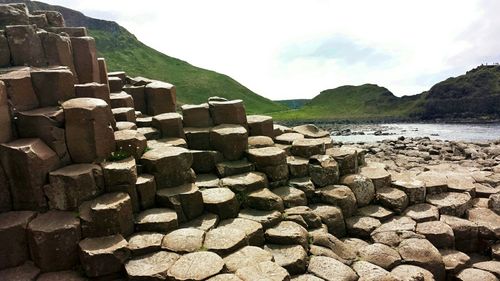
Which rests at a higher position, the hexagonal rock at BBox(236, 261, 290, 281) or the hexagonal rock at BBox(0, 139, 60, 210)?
the hexagonal rock at BBox(0, 139, 60, 210)

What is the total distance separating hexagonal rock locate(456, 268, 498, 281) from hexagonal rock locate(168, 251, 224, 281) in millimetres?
6182

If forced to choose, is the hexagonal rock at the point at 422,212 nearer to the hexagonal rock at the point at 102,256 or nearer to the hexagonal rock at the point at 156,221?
the hexagonal rock at the point at 156,221

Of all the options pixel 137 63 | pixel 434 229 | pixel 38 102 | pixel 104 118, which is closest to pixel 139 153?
pixel 104 118

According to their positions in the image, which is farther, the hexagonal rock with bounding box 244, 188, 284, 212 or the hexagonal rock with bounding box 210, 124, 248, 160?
the hexagonal rock with bounding box 210, 124, 248, 160

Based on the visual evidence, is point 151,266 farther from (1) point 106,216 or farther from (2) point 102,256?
(1) point 106,216

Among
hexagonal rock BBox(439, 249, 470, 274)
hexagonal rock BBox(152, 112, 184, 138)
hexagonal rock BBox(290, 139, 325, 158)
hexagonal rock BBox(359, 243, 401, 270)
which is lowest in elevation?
hexagonal rock BBox(439, 249, 470, 274)

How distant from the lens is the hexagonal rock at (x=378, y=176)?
12344 millimetres

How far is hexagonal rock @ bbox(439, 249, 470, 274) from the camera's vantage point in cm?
976

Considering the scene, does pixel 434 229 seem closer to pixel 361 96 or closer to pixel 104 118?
pixel 104 118

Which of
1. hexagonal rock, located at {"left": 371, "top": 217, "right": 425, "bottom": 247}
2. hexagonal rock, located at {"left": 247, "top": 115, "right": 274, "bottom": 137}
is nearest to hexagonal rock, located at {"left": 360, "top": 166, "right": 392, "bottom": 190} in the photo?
hexagonal rock, located at {"left": 371, "top": 217, "right": 425, "bottom": 247}

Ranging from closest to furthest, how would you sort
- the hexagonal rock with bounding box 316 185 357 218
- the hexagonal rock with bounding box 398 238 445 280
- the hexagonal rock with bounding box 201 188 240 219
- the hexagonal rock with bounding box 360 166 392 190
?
the hexagonal rock with bounding box 398 238 445 280 → the hexagonal rock with bounding box 201 188 240 219 → the hexagonal rock with bounding box 316 185 357 218 → the hexagonal rock with bounding box 360 166 392 190

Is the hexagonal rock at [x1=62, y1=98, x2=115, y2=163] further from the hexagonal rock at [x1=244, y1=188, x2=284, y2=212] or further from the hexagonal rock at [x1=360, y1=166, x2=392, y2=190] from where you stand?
the hexagonal rock at [x1=360, y1=166, x2=392, y2=190]

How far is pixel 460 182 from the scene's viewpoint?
13.2 m

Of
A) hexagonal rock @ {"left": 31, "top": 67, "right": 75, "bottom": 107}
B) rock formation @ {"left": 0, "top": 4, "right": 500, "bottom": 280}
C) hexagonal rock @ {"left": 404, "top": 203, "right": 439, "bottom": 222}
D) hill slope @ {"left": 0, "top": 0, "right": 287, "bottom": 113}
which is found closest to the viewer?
rock formation @ {"left": 0, "top": 4, "right": 500, "bottom": 280}
